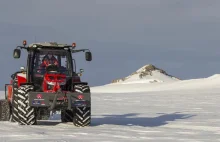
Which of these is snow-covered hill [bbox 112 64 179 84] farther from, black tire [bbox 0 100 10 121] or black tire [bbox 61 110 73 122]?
black tire [bbox 61 110 73 122]

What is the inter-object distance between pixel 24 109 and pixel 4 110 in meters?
2.88

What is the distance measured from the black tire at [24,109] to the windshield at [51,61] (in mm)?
977

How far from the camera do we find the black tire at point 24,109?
506 inches

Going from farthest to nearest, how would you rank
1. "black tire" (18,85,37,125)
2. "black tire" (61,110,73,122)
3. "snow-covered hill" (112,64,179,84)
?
"snow-covered hill" (112,64,179,84) → "black tire" (61,110,73,122) → "black tire" (18,85,37,125)

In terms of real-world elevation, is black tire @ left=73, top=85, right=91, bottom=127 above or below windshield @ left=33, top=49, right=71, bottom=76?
below

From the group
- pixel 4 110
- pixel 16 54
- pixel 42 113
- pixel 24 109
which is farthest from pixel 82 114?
pixel 4 110

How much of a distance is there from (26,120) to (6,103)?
284 centimetres

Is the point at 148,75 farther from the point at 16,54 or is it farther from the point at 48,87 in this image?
the point at 16,54

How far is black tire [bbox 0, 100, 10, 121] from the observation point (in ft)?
50.6

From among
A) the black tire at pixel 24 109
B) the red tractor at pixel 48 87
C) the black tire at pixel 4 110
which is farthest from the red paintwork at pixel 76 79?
the black tire at pixel 4 110

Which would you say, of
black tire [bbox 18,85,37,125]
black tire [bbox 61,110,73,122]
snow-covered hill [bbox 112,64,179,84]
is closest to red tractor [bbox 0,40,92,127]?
black tire [bbox 18,85,37,125]

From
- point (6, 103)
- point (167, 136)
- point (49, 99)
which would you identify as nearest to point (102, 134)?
point (167, 136)

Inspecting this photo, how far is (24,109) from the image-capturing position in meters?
12.9

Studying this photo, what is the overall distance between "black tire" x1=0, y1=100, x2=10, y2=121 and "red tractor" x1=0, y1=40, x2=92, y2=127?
0.88 metres
